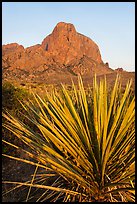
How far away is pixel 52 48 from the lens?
10056cm

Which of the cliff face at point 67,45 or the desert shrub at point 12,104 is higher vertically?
the cliff face at point 67,45

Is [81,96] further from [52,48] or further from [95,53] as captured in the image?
[95,53]

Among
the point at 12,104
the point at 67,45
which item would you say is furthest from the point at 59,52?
the point at 12,104

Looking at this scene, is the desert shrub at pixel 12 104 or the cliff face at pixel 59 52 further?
the cliff face at pixel 59 52

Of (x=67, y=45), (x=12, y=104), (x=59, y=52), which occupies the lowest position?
(x=12, y=104)

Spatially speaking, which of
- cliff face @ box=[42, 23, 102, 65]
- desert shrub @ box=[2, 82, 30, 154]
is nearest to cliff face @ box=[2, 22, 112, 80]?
cliff face @ box=[42, 23, 102, 65]

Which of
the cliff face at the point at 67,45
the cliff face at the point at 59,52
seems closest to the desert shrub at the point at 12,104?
the cliff face at the point at 59,52

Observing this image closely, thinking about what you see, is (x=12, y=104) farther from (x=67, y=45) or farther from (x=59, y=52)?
(x=67, y=45)

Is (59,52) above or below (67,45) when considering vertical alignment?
below

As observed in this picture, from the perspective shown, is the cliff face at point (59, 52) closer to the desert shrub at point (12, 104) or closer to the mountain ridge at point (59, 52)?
the mountain ridge at point (59, 52)

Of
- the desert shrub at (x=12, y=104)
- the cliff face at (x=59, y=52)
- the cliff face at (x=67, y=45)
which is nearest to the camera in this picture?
the desert shrub at (x=12, y=104)

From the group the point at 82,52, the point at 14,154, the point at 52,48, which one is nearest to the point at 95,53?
the point at 82,52

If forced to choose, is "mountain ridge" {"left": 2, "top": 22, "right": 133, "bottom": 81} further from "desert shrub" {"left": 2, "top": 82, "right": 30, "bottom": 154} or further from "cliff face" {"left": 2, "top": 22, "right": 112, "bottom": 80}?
"desert shrub" {"left": 2, "top": 82, "right": 30, "bottom": 154}

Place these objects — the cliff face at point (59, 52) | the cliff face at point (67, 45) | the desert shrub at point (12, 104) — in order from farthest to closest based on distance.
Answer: the cliff face at point (67, 45) < the cliff face at point (59, 52) < the desert shrub at point (12, 104)
